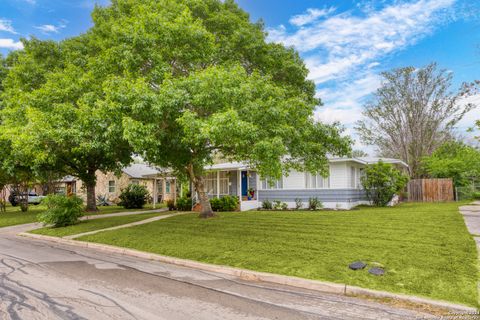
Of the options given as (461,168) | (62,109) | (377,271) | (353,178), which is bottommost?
(377,271)

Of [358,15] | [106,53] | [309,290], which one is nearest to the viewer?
[309,290]

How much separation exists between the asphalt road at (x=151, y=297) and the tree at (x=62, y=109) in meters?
3.90

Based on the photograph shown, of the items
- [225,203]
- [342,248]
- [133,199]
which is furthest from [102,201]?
[342,248]

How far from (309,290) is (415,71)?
32.1 meters

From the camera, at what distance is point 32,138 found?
1138cm

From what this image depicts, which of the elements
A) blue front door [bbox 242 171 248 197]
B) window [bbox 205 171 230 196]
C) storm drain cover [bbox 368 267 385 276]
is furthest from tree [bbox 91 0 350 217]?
window [bbox 205 171 230 196]

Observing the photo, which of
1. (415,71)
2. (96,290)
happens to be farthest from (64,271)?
(415,71)

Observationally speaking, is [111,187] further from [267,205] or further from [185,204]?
[267,205]

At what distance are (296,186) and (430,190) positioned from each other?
11.8 meters

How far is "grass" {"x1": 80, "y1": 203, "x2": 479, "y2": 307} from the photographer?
6.47 m

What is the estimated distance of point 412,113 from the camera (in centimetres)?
3388

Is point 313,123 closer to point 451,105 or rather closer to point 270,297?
point 270,297

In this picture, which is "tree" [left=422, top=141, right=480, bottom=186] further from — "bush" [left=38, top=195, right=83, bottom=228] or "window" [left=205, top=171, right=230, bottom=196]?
"bush" [left=38, top=195, right=83, bottom=228]

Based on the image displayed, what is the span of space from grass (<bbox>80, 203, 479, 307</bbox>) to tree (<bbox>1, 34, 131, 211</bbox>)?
11.6ft
